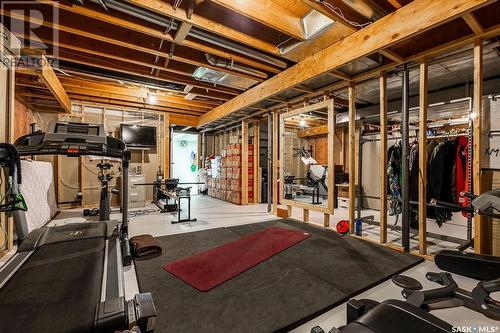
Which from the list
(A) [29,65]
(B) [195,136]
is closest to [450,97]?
(A) [29,65]

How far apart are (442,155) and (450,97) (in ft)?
5.24

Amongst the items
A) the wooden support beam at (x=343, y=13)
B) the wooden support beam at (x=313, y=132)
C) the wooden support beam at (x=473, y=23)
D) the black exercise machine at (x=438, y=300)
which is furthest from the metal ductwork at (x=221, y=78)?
the wooden support beam at (x=313, y=132)

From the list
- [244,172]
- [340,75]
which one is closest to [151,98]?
[244,172]

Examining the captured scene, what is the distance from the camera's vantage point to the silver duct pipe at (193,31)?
257cm

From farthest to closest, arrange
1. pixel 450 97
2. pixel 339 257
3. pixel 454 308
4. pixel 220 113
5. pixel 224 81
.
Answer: pixel 220 113 < pixel 224 81 < pixel 450 97 < pixel 339 257 < pixel 454 308

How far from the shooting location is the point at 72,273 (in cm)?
201

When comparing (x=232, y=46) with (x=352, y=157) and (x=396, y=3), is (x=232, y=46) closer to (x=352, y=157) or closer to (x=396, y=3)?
(x=396, y=3)

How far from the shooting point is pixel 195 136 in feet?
33.8

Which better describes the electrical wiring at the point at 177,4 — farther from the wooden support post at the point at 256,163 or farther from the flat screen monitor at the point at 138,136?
the flat screen monitor at the point at 138,136

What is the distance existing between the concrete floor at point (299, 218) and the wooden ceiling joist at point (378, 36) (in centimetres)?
257

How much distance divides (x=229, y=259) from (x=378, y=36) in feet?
10.5

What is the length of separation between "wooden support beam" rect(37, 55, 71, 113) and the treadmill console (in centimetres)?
177

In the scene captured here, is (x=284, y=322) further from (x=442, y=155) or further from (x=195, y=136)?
(x=195, y=136)

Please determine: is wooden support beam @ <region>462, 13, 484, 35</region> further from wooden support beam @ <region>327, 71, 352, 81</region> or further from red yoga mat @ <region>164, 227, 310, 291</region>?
red yoga mat @ <region>164, 227, 310, 291</region>
